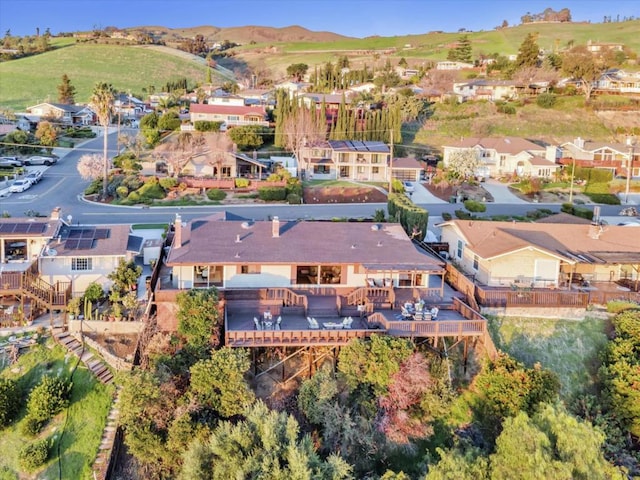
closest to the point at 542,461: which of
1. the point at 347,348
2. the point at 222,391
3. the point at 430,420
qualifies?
the point at 430,420

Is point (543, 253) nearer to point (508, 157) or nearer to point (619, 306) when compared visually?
point (619, 306)

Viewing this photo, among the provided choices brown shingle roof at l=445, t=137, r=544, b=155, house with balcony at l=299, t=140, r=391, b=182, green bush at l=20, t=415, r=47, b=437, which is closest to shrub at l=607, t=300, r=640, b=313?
green bush at l=20, t=415, r=47, b=437

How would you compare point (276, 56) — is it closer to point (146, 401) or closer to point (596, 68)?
point (596, 68)

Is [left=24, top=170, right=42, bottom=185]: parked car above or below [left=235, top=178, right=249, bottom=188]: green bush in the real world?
above

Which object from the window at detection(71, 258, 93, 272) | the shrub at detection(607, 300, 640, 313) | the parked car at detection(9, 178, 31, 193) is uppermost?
the parked car at detection(9, 178, 31, 193)

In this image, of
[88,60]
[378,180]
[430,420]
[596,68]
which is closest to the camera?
[430,420]

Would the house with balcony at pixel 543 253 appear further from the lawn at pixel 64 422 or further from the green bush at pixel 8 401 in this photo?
the green bush at pixel 8 401

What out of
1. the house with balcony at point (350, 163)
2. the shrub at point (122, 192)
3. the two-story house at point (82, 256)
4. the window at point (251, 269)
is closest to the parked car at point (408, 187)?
the house with balcony at point (350, 163)

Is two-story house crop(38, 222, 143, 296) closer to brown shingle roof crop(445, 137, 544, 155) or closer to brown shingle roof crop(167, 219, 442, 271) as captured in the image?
brown shingle roof crop(167, 219, 442, 271)
